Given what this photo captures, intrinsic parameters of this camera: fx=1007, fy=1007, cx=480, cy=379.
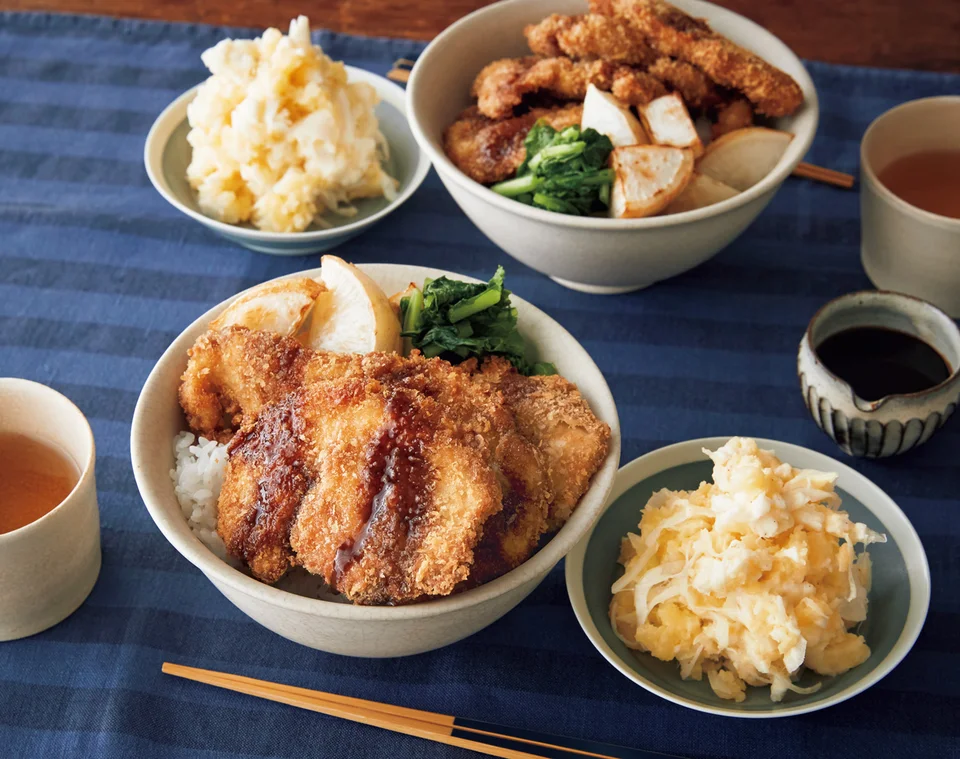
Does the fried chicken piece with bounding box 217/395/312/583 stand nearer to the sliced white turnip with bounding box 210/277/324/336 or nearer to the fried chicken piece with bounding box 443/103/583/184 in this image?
the sliced white turnip with bounding box 210/277/324/336

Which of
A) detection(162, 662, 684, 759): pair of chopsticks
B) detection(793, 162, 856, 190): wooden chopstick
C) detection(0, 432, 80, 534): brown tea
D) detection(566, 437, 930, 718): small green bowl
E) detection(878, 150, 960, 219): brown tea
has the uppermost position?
detection(878, 150, 960, 219): brown tea

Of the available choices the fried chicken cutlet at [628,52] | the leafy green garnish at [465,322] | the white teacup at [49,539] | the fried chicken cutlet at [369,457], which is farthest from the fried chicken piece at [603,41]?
the white teacup at [49,539]

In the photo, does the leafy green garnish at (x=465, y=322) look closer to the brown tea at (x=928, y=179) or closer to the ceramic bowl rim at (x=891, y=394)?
the ceramic bowl rim at (x=891, y=394)

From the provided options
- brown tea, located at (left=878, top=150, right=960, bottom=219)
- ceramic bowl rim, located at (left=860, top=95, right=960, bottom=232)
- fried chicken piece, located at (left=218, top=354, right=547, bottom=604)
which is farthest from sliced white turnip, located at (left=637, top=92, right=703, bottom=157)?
fried chicken piece, located at (left=218, top=354, right=547, bottom=604)

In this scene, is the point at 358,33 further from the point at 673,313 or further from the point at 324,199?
the point at 673,313

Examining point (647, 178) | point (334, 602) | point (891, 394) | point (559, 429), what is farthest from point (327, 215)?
point (891, 394)
